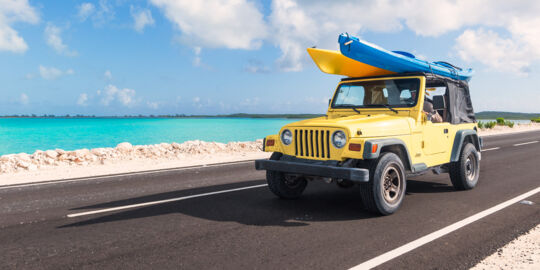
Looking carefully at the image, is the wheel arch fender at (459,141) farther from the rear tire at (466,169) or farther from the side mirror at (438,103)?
the side mirror at (438,103)

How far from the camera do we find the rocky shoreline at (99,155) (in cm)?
1155

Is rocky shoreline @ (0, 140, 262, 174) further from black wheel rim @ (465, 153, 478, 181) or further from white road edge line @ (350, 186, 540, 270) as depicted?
white road edge line @ (350, 186, 540, 270)

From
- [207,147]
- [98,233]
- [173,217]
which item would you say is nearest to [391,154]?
[173,217]

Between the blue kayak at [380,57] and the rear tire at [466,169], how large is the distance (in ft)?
5.40

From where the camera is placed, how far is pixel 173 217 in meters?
5.41

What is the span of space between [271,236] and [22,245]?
292cm

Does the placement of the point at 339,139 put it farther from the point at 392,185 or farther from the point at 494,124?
the point at 494,124

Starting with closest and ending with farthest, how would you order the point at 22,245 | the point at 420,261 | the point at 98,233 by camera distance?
1. the point at 420,261
2. the point at 22,245
3. the point at 98,233

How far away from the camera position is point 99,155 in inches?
546

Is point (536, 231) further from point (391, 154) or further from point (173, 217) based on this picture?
point (173, 217)

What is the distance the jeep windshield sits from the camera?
6301 mm

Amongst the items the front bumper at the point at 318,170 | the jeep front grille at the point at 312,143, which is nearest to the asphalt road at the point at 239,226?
the front bumper at the point at 318,170

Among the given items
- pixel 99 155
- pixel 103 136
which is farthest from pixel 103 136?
pixel 99 155

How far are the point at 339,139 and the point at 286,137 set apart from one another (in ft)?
3.11
